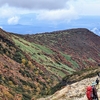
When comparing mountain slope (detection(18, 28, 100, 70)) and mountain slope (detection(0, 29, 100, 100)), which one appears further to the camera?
mountain slope (detection(18, 28, 100, 70))

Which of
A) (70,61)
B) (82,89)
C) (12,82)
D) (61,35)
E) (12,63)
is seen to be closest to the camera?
(82,89)

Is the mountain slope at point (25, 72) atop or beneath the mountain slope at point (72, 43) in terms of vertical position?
beneath

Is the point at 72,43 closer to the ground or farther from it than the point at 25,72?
farther from it

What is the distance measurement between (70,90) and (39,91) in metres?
34.4

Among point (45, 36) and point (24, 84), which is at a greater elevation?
point (45, 36)

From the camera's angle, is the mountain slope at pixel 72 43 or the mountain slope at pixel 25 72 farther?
the mountain slope at pixel 72 43

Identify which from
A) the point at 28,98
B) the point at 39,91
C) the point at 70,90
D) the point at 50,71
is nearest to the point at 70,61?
the point at 50,71

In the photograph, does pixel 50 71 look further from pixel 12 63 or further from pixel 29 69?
pixel 12 63

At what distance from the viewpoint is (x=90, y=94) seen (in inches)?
657

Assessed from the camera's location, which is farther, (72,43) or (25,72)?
(72,43)

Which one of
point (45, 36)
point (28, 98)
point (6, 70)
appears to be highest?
point (45, 36)

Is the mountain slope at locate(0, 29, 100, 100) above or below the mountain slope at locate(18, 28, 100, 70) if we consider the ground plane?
below

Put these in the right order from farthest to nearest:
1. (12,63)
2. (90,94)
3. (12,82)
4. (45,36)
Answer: (45,36)
(12,63)
(12,82)
(90,94)

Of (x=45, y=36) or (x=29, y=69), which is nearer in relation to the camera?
(x=29, y=69)
